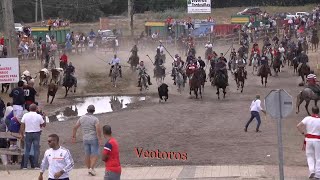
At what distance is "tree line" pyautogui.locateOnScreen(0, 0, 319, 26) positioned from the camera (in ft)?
310

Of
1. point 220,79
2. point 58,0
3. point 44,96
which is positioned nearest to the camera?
point 220,79

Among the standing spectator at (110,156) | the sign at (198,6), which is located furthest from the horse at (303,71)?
the standing spectator at (110,156)

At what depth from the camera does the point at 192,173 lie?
20.6 m

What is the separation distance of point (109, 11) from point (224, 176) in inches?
3283

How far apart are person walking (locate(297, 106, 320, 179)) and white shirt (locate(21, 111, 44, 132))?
664cm

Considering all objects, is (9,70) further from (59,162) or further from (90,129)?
(59,162)

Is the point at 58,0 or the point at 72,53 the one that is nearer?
the point at 72,53

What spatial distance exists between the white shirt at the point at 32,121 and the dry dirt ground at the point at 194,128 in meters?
2.33

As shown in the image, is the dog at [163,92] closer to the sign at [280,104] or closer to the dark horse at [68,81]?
the dark horse at [68,81]

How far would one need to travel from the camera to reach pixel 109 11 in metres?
102

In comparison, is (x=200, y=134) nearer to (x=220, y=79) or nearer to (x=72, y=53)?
(x=220, y=79)

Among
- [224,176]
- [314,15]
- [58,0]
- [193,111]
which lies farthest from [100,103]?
[58,0]

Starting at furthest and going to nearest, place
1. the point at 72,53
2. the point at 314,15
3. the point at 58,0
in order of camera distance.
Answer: the point at 58,0 → the point at 314,15 → the point at 72,53

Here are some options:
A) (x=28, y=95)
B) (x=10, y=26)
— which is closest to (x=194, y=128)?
(x=28, y=95)
